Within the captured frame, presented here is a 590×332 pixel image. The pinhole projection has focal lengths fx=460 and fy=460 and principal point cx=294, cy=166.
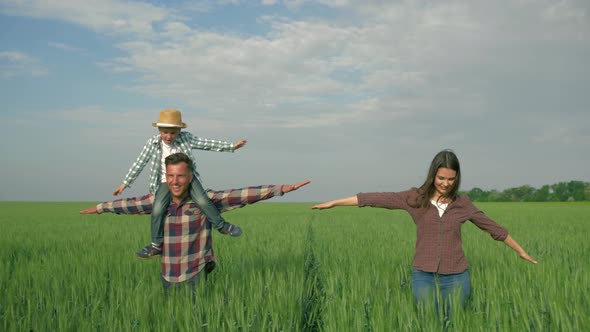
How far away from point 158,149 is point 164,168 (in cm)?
24

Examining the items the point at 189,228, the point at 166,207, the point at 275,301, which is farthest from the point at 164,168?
the point at 275,301

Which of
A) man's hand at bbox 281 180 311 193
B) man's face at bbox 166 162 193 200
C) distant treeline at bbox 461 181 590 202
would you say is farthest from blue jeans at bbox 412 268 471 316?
distant treeline at bbox 461 181 590 202

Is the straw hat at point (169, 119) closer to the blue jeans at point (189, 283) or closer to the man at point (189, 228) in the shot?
the man at point (189, 228)

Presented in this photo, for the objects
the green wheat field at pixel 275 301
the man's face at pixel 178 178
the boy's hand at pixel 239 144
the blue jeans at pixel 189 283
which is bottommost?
the green wheat field at pixel 275 301

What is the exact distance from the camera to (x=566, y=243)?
8.28 m

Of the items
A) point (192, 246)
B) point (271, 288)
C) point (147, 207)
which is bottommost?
point (271, 288)

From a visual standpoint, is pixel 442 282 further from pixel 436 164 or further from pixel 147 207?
pixel 147 207

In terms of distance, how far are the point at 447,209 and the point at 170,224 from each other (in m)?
1.99

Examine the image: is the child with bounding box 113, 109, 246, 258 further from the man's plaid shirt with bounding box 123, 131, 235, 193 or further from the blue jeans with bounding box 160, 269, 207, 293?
the blue jeans with bounding box 160, 269, 207, 293

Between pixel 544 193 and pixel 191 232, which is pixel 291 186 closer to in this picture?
pixel 191 232

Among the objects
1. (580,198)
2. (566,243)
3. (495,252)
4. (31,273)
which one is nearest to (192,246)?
(31,273)

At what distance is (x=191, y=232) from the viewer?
3.36 meters

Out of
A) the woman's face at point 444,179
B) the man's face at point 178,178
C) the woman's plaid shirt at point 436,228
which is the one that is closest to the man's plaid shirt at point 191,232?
the man's face at point 178,178

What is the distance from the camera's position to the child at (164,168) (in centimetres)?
333
